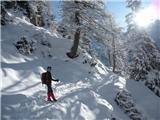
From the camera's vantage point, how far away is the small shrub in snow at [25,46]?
85.9 feet

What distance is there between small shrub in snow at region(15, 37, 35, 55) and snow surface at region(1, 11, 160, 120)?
0.42m

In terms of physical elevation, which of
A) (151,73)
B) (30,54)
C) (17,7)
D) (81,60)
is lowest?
(151,73)

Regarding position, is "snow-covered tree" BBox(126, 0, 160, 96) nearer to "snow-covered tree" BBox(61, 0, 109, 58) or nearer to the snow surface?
the snow surface

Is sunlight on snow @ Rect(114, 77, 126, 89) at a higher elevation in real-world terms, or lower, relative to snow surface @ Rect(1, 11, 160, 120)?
lower

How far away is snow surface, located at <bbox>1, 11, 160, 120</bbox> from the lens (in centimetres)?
1778

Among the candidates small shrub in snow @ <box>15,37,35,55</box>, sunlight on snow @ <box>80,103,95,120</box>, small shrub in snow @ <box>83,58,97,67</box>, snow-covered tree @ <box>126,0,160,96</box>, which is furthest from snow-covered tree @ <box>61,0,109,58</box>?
sunlight on snow @ <box>80,103,95,120</box>

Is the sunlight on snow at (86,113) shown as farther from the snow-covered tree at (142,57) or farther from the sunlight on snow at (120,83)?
the snow-covered tree at (142,57)

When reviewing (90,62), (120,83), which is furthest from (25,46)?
(120,83)

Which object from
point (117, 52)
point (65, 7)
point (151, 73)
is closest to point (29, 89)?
point (65, 7)

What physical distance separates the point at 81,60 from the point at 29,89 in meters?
12.5

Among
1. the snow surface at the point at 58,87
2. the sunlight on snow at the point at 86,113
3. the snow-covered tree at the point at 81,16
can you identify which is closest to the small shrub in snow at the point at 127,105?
the snow surface at the point at 58,87

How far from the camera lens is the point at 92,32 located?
33094 millimetres

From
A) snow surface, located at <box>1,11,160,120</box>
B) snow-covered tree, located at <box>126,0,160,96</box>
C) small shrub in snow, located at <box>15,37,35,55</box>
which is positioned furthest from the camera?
snow-covered tree, located at <box>126,0,160,96</box>

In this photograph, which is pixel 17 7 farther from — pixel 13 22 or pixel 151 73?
pixel 151 73
